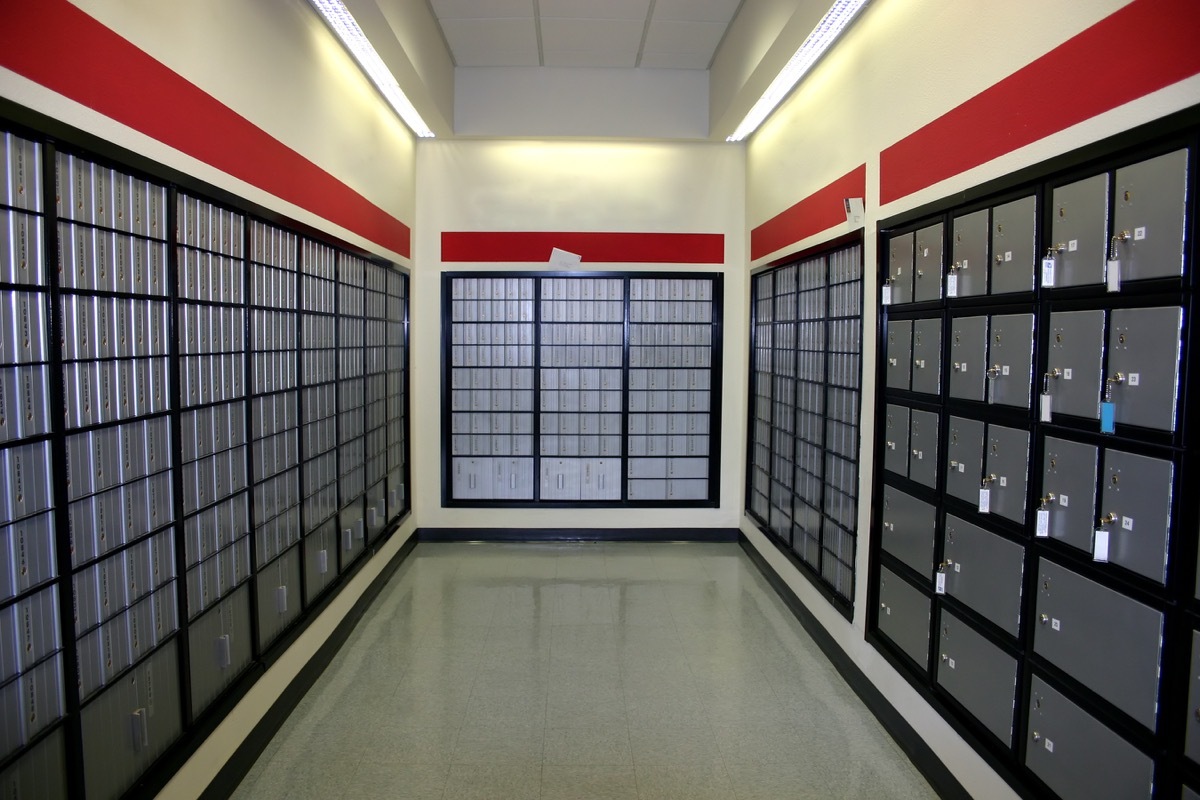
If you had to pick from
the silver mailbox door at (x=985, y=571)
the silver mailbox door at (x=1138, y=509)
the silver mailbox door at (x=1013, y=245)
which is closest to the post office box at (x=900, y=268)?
the silver mailbox door at (x=1013, y=245)

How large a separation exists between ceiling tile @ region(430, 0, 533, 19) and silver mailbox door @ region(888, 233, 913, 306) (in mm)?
2824

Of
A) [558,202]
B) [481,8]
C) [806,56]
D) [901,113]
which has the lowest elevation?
[901,113]

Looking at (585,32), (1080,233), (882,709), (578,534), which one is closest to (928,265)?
(1080,233)

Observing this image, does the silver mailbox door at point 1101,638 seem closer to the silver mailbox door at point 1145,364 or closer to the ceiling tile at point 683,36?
the silver mailbox door at point 1145,364

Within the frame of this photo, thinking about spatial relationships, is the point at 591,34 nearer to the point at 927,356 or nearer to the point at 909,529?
the point at 927,356

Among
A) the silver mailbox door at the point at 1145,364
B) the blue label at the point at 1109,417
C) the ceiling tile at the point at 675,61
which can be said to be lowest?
the blue label at the point at 1109,417

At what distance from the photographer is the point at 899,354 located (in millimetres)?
3115

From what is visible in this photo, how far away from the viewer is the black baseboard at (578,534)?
6.14 metres

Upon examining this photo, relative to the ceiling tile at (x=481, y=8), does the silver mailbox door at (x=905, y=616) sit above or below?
below

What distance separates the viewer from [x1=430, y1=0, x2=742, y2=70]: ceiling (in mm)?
4621

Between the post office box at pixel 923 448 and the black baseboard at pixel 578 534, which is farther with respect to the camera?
the black baseboard at pixel 578 534

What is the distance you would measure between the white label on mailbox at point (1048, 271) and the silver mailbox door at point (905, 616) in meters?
1.33

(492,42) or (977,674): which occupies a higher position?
(492,42)

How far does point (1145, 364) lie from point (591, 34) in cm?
430
